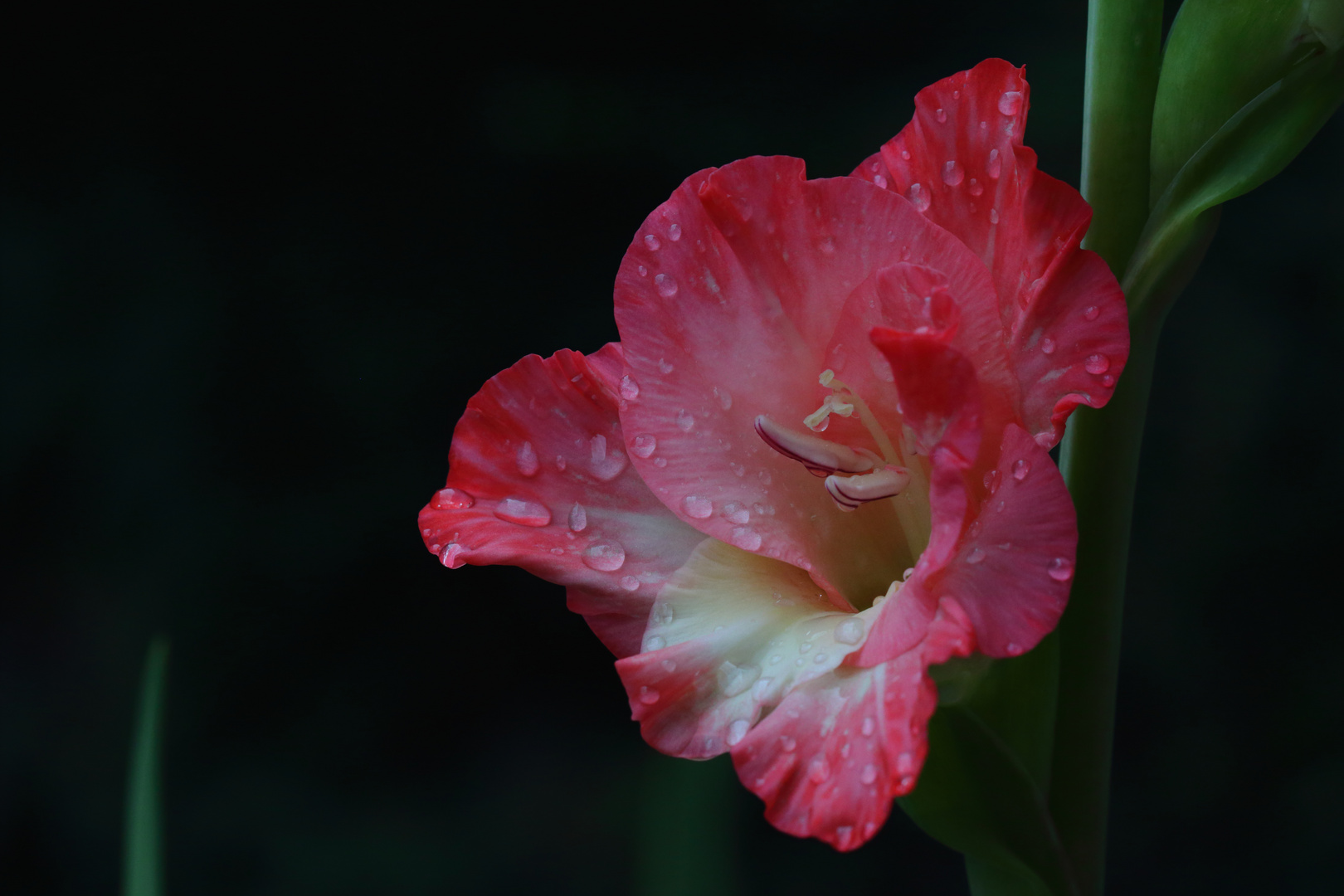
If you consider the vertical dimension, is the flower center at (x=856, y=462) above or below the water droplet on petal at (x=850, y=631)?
above

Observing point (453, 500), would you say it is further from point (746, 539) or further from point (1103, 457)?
point (1103, 457)

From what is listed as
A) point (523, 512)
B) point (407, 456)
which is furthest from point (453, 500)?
point (407, 456)

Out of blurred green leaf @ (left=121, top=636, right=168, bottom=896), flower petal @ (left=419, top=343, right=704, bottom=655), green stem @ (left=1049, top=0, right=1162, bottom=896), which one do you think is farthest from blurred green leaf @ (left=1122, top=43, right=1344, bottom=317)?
blurred green leaf @ (left=121, top=636, right=168, bottom=896)

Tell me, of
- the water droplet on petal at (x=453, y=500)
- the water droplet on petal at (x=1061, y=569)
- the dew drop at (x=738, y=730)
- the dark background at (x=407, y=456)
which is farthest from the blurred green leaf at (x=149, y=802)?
the dark background at (x=407, y=456)

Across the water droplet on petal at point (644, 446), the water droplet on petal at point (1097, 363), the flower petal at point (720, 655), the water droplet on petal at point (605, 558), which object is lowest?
the flower petal at point (720, 655)

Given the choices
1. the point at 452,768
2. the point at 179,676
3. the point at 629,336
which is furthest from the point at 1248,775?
the point at 179,676

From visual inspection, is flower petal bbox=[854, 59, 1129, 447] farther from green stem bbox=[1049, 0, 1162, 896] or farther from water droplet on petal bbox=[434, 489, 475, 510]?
water droplet on petal bbox=[434, 489, 475, 510]

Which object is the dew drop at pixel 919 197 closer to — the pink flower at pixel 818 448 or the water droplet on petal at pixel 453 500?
the pink flower at pixel 818 448

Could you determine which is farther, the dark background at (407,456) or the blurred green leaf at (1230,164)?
the dark background at (407,456)
